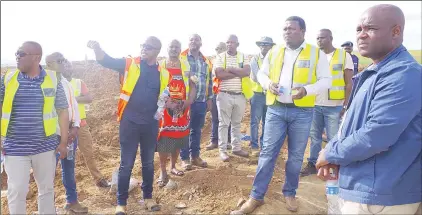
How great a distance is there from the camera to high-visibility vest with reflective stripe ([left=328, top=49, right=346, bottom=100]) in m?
4.98

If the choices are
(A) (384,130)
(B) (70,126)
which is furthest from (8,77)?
Result: (A) (384,130)

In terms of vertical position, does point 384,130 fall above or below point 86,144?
above

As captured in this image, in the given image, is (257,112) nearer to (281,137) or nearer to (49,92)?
(281,137)

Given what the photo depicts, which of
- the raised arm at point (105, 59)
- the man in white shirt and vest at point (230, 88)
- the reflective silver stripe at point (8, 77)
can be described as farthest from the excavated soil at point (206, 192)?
the reflective silver stripe at point (8, 77)

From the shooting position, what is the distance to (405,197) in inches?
70.4

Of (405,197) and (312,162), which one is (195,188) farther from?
(405,197)

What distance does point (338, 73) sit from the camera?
16.5ft

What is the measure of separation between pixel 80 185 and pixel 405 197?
445 centimetres

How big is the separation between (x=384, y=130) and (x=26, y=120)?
9.60 feet

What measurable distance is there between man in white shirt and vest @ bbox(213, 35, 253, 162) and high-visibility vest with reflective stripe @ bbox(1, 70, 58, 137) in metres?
2.85

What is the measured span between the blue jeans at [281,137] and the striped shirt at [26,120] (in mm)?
2282

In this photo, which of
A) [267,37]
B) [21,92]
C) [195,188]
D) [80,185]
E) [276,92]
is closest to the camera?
[21,92]

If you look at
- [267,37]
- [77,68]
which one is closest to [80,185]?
[267,37]

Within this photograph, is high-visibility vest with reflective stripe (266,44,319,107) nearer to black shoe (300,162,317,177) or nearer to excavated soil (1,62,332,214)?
excavated soil (1,62,332,214)
